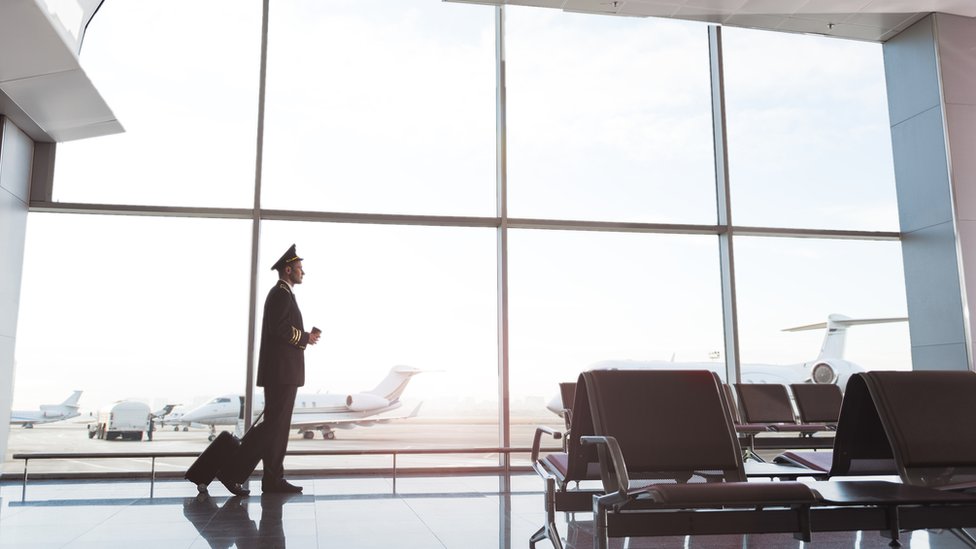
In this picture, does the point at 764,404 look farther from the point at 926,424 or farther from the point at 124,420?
the point at 124,420

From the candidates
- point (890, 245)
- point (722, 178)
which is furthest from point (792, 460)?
point (890, 245)

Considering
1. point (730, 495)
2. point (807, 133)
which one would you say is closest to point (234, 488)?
point (730, 495)

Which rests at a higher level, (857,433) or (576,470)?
(857,433)

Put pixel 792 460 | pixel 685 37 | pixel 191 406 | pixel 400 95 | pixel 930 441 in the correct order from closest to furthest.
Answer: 1. pixel 930 441
2. pixel 792 460
3. pixel 191 406
4. pixel 400 95
5. pixel 685 37

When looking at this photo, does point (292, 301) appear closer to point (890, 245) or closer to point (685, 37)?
point (685, 37)

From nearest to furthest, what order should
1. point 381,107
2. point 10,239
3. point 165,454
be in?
point 165,454 → point 10,239 → point 381,107

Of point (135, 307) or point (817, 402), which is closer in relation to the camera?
point (817, 402)

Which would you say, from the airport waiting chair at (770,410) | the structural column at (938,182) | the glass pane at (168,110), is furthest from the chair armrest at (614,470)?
the structural column at (938,182)

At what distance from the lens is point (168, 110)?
5945mm

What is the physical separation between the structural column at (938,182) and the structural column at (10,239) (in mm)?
7412

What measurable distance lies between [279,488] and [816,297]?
194 inches

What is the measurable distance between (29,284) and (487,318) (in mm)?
3543

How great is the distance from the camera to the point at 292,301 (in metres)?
4.59

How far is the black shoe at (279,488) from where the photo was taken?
4.48 m
